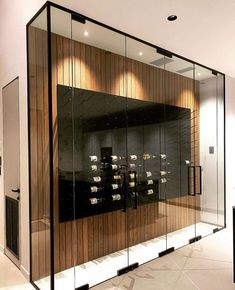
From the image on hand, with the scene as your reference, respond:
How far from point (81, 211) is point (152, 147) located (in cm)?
160

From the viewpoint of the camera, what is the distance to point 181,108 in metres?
4.54

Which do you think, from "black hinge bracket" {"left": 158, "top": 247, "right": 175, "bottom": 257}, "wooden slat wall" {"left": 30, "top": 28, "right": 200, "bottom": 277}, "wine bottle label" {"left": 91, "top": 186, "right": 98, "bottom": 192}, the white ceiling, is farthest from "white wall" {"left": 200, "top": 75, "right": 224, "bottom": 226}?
"wine bottle label" {"left": 91, "top": 186, "right": 98, "bottom": 192}

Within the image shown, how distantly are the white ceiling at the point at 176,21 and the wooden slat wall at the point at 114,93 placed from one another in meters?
0.48

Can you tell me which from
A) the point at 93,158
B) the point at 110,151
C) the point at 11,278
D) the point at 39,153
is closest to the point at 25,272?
the point at 11,278

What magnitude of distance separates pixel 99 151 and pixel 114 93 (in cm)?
88

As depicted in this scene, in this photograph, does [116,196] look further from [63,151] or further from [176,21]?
[176,21]

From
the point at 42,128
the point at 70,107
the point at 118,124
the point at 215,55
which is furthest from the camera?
the point at 215,55

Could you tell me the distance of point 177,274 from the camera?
296cm

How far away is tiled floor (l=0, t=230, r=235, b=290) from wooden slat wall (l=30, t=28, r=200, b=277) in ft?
1.65

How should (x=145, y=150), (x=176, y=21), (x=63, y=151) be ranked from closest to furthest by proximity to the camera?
(x=63, y=151), (x=176, y=21), (x=145, y=150)

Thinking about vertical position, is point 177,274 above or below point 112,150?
below

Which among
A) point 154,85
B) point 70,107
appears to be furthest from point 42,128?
point 154,85

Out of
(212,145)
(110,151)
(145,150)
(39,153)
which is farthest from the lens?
(212,145)

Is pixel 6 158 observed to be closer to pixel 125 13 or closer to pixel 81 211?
pixel 81 211
